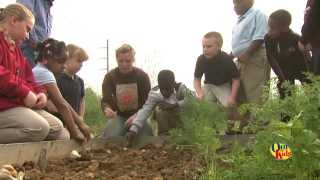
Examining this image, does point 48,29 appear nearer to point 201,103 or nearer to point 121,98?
point 121,98

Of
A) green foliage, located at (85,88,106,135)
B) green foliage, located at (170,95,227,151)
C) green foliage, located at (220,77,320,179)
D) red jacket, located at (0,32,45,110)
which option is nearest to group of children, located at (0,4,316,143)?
red jacket, located at (0,32,45,110)

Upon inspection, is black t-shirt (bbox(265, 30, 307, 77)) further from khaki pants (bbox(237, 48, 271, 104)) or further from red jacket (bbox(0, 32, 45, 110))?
red jacket (bbox(0, 32, 45, 110))

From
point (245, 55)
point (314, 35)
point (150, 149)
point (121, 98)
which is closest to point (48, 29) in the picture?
point (121, 98)

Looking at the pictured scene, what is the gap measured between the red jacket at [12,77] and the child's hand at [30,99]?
0.09 feet

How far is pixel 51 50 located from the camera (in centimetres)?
543

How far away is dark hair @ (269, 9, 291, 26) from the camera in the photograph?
19.9ft

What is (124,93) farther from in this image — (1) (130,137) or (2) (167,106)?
(1) (130,137)

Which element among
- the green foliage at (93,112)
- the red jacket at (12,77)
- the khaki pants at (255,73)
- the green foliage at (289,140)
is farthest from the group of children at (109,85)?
the green foliage at (93,112)

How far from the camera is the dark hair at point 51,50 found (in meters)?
5.41

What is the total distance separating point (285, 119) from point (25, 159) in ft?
6.53

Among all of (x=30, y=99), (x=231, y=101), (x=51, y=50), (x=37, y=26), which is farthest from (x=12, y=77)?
(x=231, y=101)

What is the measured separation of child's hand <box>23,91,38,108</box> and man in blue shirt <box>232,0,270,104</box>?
2901 mm

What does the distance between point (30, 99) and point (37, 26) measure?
5.62ft

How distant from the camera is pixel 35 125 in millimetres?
4543
